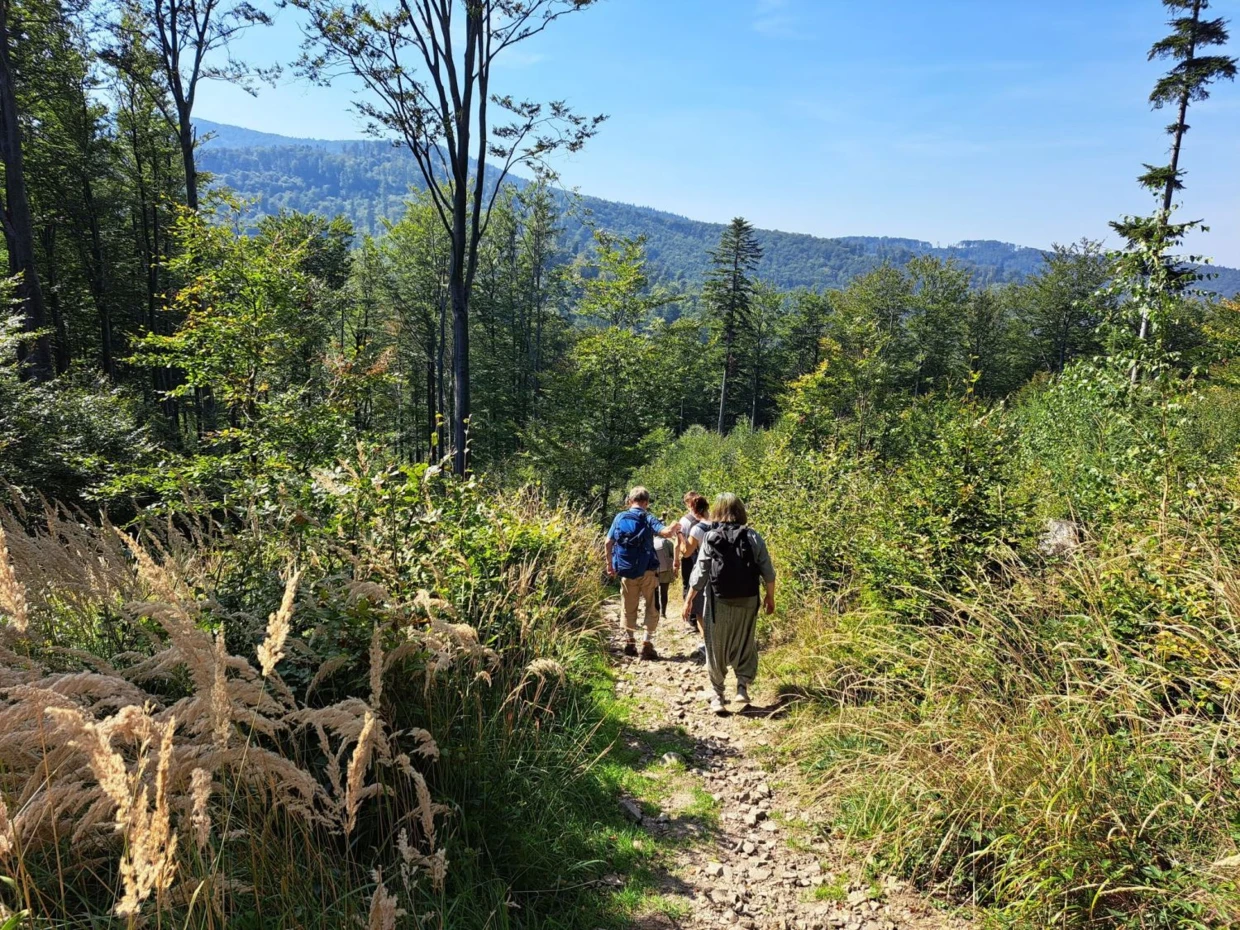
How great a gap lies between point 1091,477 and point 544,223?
36.1m

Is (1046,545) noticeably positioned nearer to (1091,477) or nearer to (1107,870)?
(1091,477)

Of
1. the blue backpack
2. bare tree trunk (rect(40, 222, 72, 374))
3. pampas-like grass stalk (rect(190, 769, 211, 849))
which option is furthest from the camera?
bare tree trunk (rect(40, 222, 72, 374))

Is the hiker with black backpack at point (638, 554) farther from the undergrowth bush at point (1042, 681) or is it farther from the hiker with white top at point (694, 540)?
the undergrowth bush at point (1042, 681)

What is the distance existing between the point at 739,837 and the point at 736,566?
216 cm

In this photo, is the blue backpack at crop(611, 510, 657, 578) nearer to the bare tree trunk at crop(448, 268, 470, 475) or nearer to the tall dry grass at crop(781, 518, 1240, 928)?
the tall dry grass at crop(781, 518, 1240, 928)

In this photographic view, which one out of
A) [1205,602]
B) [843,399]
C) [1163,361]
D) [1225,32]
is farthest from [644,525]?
[1225,32]

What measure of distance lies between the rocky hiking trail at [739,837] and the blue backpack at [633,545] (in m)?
1.49

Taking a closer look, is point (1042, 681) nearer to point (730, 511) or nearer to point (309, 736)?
point (730, 511)

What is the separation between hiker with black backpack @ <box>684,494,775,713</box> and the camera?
533 centimetres

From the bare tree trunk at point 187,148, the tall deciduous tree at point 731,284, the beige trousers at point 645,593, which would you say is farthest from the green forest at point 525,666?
the tall deciduous tree at point 731,284

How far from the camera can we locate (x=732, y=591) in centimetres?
534

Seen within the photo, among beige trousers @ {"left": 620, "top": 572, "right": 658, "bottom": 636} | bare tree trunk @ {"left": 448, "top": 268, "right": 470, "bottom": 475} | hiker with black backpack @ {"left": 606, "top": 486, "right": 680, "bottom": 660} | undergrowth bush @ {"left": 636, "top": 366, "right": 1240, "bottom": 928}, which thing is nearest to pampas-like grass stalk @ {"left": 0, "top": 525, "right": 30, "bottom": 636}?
undergrowth bush @ {"left": 636, "top": 366, "right": 1240, "bottom": 928}

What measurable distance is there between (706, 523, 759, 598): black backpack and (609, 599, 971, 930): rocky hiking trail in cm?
109

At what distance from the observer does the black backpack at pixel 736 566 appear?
17.5 ft
